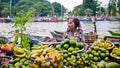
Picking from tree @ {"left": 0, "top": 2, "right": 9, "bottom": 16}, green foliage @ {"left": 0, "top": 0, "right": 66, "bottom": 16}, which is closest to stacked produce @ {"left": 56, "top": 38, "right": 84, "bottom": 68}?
tree @ {"left": 0, "top": 2, "right": 9, "bottom": 16}

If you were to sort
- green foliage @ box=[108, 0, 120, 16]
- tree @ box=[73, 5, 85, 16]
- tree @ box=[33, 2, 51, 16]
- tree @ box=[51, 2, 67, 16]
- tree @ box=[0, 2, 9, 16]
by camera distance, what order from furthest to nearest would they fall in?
tree @ box=[51, 2, 67, 16] → tree @ box=[33, 2, 51, 16] → tree @ box=[73, 5, 85, 16] → green foliage @ box=[108, 0, 120, 16] → tree @ box=[0, 2, 9, 16]

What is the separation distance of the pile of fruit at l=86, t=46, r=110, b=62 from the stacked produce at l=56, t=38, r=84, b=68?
0.58 ft

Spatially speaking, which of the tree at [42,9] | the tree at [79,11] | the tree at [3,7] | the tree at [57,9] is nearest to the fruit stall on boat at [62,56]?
the tree at [3,7]

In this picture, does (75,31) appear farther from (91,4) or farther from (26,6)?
(26,6)

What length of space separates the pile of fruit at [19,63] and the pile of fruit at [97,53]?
1233mm

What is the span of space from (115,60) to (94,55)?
36 centimetres

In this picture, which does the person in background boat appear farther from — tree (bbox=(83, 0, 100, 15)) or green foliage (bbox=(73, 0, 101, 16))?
tree (bbox=(83, 0, 100, 15))

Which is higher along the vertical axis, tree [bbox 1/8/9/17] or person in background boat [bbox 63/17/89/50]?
person in background boat [bbox 63/17/89/50]

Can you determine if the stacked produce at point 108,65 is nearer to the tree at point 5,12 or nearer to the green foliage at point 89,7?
the tree at point 5,12

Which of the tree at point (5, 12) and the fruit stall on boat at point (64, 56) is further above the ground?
the fruit stall on boat at point (64, 56)

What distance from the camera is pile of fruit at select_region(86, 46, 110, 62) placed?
16.5 feet

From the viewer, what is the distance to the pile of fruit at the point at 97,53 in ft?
16.5

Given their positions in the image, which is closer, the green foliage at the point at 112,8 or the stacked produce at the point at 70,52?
the stacked produce at the point at 70,52

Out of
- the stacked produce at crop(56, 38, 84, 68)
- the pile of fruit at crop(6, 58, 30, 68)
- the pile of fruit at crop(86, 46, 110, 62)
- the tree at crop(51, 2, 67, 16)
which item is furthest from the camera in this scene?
the tree at crop(51, 2, 67, 16)
